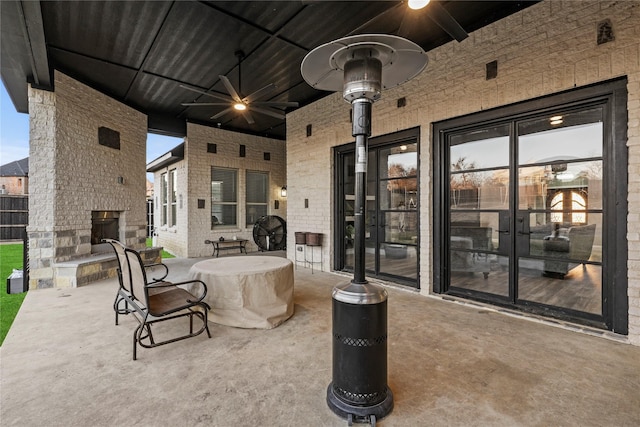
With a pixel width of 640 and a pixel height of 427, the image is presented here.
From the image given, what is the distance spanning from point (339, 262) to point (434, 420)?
3.95 m

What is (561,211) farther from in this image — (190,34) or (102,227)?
(102,227)

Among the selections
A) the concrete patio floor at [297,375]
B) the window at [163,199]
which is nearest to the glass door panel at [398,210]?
the concrete patio floor at [297,375]

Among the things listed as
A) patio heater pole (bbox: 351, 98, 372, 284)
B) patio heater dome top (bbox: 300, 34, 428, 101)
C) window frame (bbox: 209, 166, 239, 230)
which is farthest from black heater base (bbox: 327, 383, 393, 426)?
window frame (bbox: 209, 166, 239, 230)

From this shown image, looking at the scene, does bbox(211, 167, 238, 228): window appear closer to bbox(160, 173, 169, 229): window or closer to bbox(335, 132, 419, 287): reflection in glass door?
bbox(160, 173, 169, 229): window

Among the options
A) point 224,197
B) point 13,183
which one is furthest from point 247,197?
point 13,183

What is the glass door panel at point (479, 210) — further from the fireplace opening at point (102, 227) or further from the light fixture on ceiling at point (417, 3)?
the fireplace opening at point (102, 227)


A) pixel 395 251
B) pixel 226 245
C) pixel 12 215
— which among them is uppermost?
pixel 12 215

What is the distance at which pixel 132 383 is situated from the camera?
6.54 ft

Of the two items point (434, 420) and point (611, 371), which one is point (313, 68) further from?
point (611, 371)

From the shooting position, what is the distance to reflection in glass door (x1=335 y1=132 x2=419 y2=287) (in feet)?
14.7

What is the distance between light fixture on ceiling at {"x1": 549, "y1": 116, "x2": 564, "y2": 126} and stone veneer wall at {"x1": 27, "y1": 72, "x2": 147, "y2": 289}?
678 cm

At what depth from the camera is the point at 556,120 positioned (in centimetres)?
313

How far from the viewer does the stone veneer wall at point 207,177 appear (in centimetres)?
757

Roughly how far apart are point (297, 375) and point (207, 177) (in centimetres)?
677
